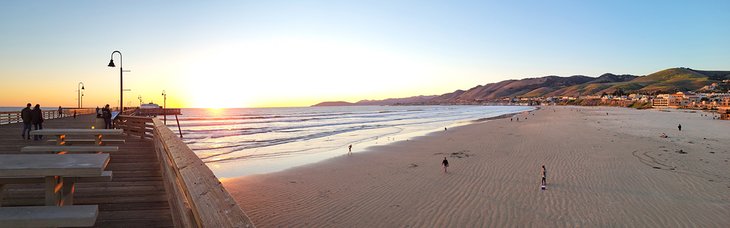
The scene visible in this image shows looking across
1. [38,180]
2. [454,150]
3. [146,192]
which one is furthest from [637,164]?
[38,180]

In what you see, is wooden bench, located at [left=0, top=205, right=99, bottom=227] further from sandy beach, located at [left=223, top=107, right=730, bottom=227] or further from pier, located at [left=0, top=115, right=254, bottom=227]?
sandy beach, located at [left=223, top=107, right=730, bottom=227]

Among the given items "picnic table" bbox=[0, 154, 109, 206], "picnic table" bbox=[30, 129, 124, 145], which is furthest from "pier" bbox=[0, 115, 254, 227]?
"picnic table" bbox=[30, 129, 124, 145]

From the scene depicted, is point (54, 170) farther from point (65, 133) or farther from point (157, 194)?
point (65, 133)

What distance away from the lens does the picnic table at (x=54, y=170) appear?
11.6 ft

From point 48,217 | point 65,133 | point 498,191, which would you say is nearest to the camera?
point 48,217

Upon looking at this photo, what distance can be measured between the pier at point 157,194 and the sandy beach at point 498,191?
2.87 metres

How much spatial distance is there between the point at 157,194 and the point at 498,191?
342 inches

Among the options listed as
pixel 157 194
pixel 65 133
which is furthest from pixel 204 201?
pixel 65 133

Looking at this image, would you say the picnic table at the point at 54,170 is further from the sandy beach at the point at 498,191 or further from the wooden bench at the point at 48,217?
the sandy beach at the point at 498,191

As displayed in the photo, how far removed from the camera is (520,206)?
9359 mm

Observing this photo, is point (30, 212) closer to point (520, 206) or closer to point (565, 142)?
point (520, 206)

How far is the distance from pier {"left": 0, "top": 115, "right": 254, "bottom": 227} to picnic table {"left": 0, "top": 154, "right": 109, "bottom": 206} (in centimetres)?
37

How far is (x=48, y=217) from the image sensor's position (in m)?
3.04

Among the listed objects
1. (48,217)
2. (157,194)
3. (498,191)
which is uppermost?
(48,217)
